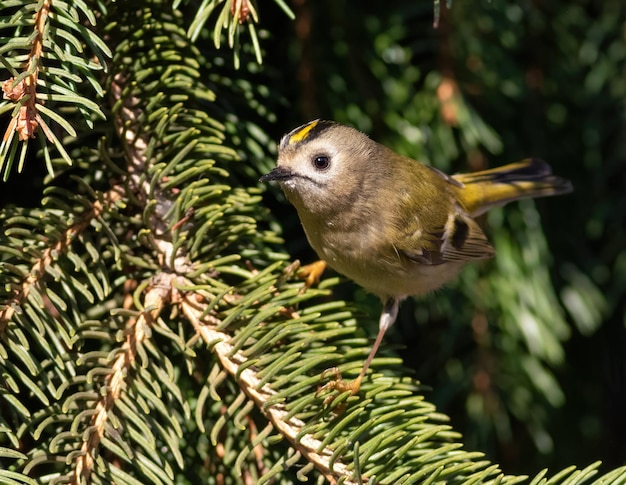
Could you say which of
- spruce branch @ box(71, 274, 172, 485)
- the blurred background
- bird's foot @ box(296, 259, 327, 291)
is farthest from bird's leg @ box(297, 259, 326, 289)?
spruce branch @ box(71, 274, 172, 485)

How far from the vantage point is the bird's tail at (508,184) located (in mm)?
2014

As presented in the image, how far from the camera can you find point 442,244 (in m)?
2.02

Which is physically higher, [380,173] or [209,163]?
[209,163]

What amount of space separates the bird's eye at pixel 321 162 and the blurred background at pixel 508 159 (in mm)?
108

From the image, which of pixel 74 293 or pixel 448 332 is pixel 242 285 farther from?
pixel 448 332

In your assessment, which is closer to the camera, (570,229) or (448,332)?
(448,332)

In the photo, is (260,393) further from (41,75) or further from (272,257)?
(41,75)

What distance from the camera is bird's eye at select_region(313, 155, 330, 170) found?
1.75m

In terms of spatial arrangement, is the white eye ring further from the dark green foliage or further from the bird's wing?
the bird's wing

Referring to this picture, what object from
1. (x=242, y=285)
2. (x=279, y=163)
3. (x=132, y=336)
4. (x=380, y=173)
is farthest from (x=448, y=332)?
(x=132, y=336)

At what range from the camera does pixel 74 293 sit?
1228mm

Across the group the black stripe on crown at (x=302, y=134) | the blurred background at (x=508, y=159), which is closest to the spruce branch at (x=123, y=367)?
the black stripe on crown at (x=302, y=134)

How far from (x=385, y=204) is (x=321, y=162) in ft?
0.77

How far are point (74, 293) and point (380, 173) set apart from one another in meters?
0.93
